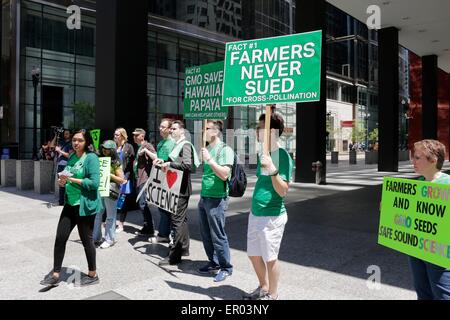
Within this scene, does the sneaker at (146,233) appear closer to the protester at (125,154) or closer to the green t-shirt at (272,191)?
the protester at (125,154)

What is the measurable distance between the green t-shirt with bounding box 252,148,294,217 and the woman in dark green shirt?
6.82 feet

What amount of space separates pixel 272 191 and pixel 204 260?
2.46m

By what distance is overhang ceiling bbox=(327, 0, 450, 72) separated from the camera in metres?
19.6

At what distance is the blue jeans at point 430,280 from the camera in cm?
309

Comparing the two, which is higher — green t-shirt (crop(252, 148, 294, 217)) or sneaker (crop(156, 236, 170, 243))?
green t-shirt (crop(252, 148, 294, 217))

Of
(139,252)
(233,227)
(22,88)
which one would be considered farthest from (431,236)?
(22,88)

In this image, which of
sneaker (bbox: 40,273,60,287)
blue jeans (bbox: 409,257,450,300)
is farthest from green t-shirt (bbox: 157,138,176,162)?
blue jeans (bbox: 409,257,450,300)

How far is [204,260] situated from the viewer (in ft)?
19.7

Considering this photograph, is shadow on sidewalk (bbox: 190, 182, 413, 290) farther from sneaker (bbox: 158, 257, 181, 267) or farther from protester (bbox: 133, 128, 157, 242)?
sneaker (bbox: 158, 257, 181, 267)

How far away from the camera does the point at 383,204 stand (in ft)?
12.2

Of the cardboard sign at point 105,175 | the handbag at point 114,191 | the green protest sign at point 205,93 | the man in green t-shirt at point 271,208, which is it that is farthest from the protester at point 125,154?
the man in green t-shirt at point 271,208

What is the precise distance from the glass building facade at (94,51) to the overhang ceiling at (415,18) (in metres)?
10.6
